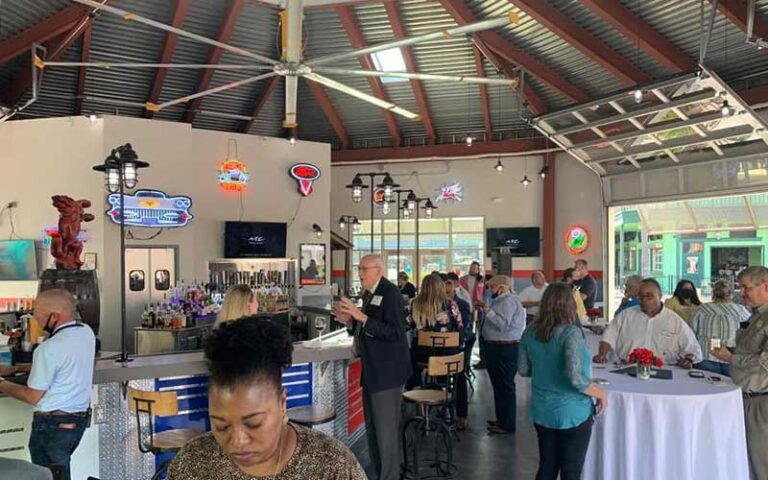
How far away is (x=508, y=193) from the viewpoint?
14.5 m

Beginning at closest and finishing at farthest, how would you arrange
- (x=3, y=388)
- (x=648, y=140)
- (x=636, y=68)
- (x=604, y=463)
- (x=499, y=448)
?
(x=3, y=388), (x=604, y=463), (x=499, y=448), (x=636, y=68), (x=648, y=140)

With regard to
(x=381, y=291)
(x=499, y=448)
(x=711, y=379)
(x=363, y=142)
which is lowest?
(x=499, y=448)

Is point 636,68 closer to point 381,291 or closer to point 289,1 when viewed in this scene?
point 289,1

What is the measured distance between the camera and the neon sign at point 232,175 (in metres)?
10.6

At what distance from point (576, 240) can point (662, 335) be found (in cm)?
941

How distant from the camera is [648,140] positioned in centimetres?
1097

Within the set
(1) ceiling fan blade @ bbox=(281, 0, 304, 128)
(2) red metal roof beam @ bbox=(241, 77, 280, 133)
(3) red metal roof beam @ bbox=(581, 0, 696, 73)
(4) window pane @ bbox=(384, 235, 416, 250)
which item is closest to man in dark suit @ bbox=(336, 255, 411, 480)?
(1) ceiling fan blade @ bbox=(281, 0, 304, 128)

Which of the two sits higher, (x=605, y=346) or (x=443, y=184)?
(x=443, y=184)

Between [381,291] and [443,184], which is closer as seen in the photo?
[381,291]

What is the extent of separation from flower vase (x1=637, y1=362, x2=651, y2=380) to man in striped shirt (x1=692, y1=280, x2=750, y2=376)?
4.40ft

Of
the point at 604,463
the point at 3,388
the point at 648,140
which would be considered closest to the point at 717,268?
the point at 648,140

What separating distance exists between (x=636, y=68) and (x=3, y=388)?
31.8 ft

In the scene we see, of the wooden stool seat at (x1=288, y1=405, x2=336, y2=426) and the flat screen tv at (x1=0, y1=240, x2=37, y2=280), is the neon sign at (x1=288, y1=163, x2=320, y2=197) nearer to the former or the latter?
the flat screen tv at (x1=0, y1=240, x2=37, y2=280)

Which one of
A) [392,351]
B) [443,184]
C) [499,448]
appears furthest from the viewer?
[443,184]
